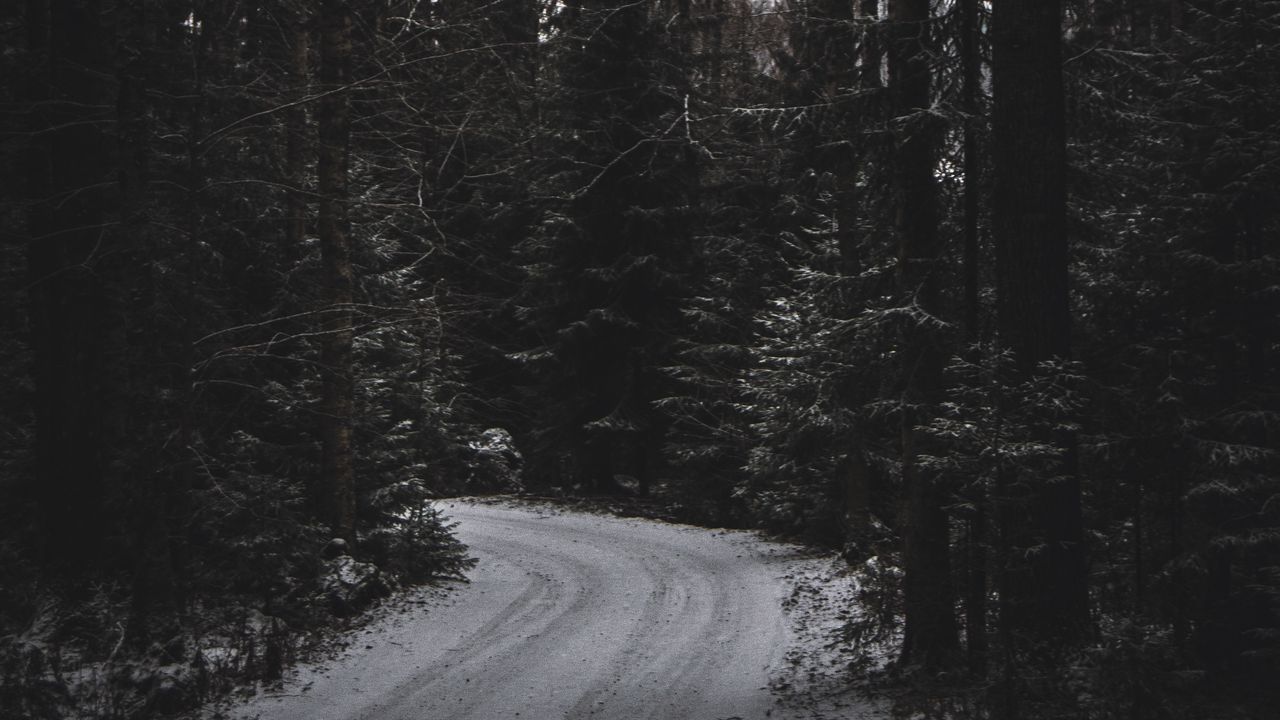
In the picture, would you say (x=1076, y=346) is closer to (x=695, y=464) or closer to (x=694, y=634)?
(x=694, y=634)

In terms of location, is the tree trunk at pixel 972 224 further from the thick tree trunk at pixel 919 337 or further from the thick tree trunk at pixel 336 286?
the thick tree trunk at pixel 336 286

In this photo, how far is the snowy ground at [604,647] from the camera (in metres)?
8.92

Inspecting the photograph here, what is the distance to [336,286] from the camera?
13.3 meters

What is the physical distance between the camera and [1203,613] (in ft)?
30.8

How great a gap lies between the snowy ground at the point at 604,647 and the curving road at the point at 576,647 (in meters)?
0.03

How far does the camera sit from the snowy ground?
8919 millimetres

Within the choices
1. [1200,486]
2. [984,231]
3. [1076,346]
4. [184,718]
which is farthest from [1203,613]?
[184,718]

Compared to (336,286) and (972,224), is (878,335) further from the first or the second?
(336,286)

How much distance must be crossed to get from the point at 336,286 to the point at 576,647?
6.23 m

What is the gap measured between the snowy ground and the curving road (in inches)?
1.0

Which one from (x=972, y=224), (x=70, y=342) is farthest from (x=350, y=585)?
(x=972, y=224)

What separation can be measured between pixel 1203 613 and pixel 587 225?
18356 millimetres

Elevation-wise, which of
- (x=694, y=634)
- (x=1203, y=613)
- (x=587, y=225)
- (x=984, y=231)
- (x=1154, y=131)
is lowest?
(x=694, y=634)

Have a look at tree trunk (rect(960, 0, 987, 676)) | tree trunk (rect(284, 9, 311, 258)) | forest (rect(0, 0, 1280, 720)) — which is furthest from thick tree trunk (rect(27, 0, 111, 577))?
tree trunk (rect(960, 0, 987, 676))
